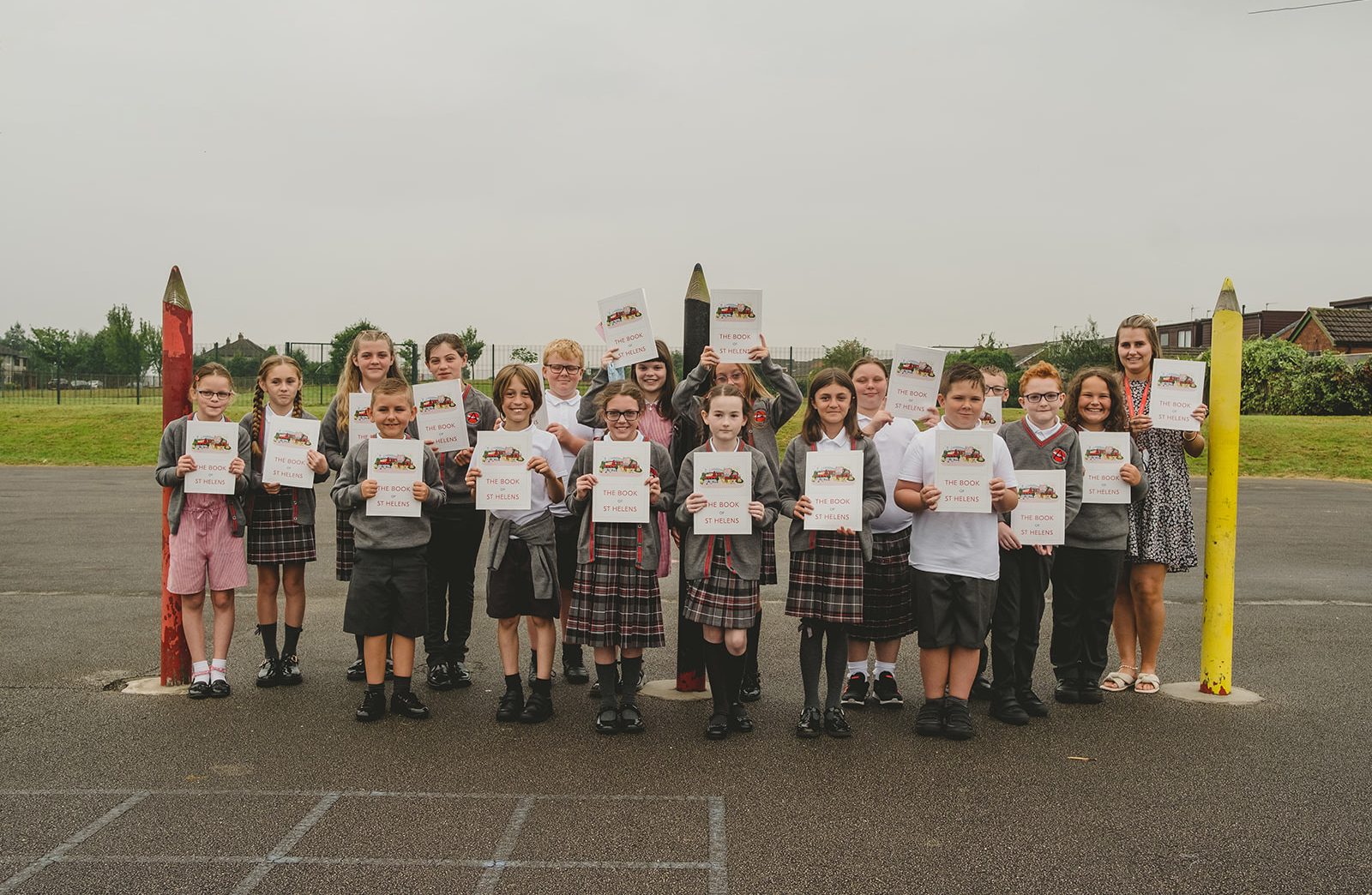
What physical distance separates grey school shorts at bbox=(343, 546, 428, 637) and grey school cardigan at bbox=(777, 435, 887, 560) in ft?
6.65

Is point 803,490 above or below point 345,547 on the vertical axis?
above

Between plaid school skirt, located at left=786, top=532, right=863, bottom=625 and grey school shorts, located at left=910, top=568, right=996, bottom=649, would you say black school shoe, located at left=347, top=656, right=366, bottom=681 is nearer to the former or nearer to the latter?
plaid school skirt, located at left=786, top=532, right=863, bottom=625

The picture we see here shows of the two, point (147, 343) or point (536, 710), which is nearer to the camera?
point (536, 710)

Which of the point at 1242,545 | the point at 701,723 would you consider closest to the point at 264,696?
the point at 701,723

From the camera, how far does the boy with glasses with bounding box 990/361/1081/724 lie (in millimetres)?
5574

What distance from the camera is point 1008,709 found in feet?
18.1

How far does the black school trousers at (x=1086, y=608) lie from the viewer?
19.2 feet

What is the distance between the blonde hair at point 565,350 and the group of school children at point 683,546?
0.01 m

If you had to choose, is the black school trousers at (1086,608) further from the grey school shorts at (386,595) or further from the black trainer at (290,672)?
the black trainer at (290,672)

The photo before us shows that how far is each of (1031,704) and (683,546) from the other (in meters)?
2.10

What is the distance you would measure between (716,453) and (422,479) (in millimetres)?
1662

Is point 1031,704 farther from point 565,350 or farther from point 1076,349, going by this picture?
point 1076,349

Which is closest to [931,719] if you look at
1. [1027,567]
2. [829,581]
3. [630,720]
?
[829,581]

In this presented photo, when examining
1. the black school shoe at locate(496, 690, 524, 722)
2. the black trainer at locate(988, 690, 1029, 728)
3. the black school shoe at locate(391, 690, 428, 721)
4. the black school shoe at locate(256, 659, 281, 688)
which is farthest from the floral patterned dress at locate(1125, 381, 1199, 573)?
the black school shoe at locate(256, 659, 281, 688)
